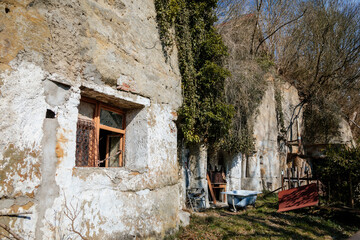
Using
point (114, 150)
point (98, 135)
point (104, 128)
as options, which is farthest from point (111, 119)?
point (114, 150)

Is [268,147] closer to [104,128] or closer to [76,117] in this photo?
[104,128]

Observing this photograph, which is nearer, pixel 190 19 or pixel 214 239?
pixel 214 239

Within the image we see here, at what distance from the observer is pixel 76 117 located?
3662 millimetres

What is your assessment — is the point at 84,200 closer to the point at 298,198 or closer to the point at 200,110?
the point at 200,110

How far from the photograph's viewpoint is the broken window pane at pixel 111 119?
4.51 meters

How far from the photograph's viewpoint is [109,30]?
170 inches

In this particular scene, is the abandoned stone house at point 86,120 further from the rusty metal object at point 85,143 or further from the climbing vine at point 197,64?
the climbing vine at point 197,64

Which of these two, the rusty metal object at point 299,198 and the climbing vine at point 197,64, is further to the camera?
the rusty metal object at point 299,198

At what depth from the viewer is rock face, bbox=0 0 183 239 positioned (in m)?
2.99

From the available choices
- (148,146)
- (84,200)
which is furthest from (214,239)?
(84,200)

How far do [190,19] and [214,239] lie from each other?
530 centimetres

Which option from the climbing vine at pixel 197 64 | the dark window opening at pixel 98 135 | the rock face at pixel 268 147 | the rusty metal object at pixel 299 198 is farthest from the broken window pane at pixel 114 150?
the rock face at pixel 268 147

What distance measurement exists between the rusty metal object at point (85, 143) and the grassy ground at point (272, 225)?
2.17 meters

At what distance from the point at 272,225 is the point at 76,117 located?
213 inches
